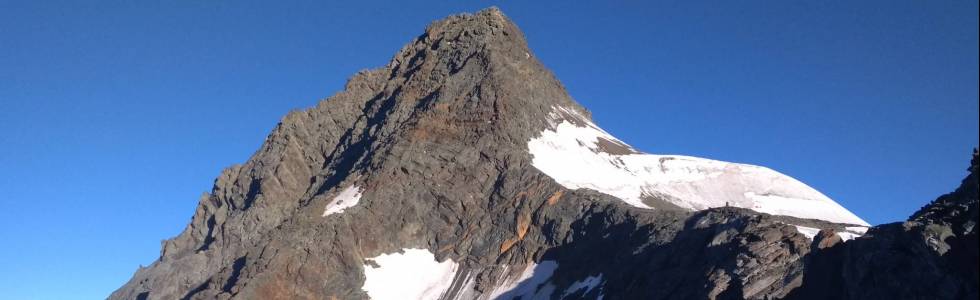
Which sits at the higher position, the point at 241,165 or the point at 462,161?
the point at 241,165

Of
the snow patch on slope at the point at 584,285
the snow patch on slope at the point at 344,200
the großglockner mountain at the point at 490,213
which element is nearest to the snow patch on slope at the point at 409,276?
the großglockner mountain at the point at 490,213

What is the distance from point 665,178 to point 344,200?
4561cm

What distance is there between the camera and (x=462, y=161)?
366 feet

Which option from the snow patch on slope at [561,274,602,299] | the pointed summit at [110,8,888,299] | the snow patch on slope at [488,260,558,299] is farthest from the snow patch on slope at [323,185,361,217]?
the snow patch on slope at [561,274,602,299]

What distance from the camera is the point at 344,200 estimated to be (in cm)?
10656

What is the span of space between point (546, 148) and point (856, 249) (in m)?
69.5

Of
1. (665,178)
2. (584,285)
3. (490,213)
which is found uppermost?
(490,213)

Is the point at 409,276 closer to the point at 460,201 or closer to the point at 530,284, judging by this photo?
the point at 460,201

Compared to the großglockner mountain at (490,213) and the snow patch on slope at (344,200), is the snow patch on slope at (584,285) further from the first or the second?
the snow patch on slope at (344,200)

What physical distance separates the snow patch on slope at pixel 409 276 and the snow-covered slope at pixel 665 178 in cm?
1922

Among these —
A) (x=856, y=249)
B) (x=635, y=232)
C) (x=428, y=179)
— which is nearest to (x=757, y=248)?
(x=856, y=249)

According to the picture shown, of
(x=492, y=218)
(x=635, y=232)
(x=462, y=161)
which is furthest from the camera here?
(x=462, y=161)

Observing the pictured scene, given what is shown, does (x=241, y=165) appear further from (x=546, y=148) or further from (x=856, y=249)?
(x=856, y=249)

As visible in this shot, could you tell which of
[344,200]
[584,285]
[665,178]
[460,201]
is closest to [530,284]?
[584,285]
